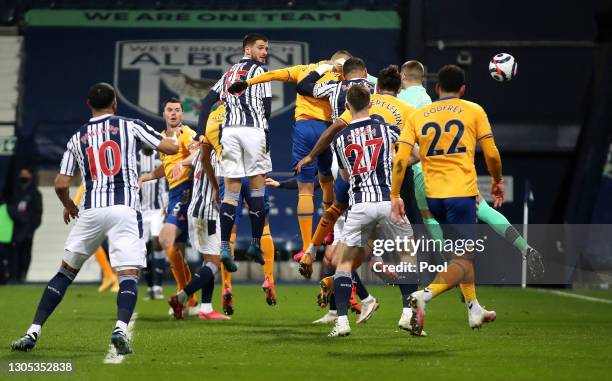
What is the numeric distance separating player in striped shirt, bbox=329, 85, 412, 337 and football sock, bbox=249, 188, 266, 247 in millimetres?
2057

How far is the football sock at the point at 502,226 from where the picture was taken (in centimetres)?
1165

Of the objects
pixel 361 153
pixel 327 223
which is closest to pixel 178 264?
pixel 327 223

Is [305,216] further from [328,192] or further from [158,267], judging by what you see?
[158,267]

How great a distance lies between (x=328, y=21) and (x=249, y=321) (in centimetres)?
1339

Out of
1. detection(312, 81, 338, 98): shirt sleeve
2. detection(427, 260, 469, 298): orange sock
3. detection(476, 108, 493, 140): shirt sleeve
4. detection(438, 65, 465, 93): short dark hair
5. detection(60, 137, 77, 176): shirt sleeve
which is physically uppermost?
detection(312, 81, 338, 98): shirt sleeve

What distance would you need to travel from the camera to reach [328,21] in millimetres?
25094

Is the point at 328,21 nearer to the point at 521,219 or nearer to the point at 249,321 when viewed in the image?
the point at 521,219

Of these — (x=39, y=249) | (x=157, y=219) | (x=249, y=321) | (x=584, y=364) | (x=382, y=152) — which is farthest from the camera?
(x=39, y=249)

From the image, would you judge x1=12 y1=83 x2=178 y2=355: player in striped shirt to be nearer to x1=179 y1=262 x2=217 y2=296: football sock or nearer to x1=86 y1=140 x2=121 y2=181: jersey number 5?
x1=86 y1=140 x2=121 y2=181: jersey number 5

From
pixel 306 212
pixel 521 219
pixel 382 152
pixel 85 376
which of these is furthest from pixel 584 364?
pixel 521 219

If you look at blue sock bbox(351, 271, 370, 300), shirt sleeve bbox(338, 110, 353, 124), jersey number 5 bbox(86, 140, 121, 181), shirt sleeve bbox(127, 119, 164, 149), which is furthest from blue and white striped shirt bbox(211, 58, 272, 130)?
jersey number 5 bbox(86, 140, 121, 181)

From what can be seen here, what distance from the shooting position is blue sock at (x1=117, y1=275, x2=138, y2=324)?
8.95m

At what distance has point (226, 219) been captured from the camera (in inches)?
Answer: 474

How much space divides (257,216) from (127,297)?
128 inches
